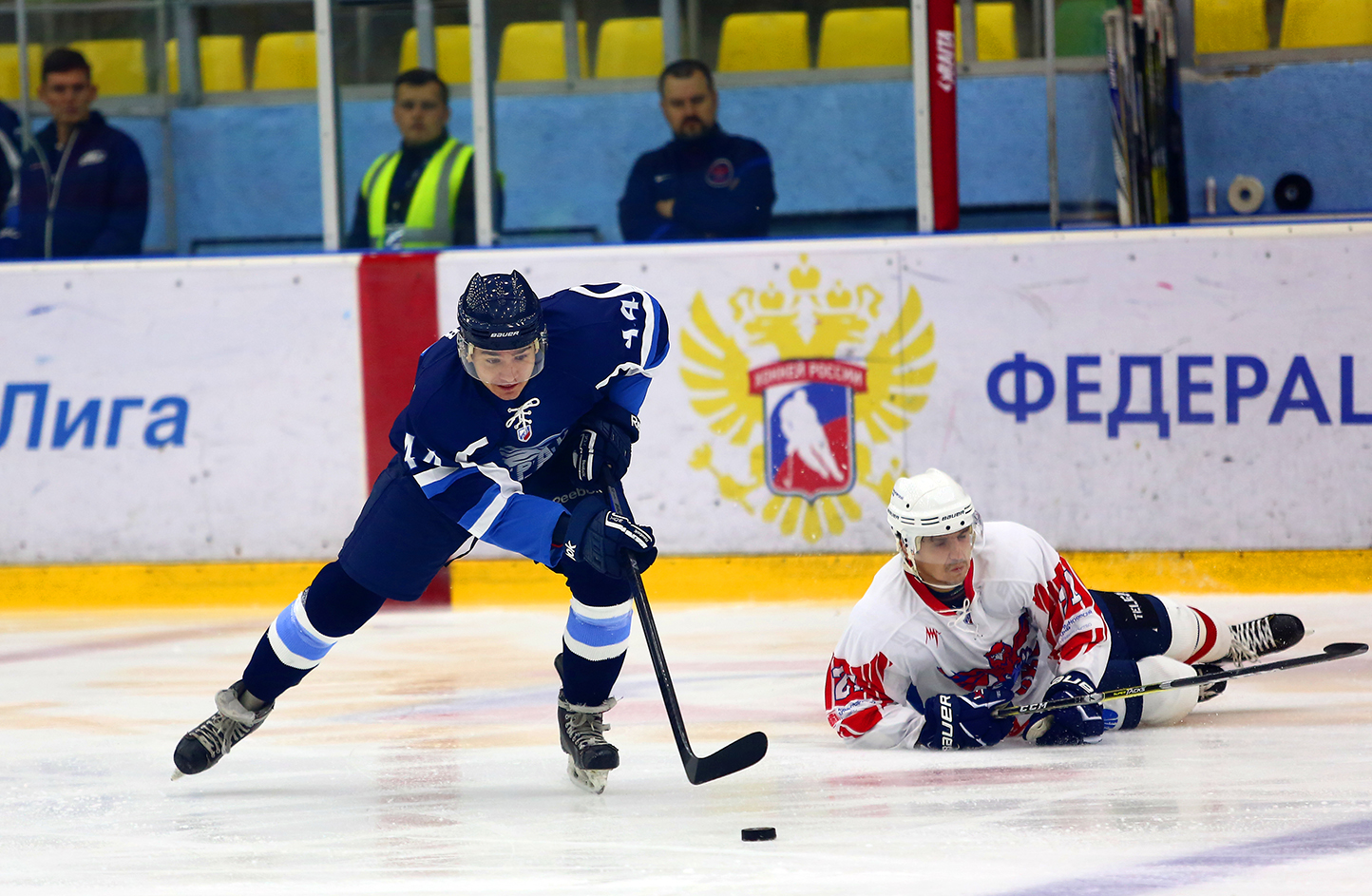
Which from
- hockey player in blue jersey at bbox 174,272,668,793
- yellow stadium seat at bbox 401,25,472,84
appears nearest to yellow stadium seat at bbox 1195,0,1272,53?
yellow stadium seat at bbox 401,25,472,84

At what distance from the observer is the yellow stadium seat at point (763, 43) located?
18.8 feet

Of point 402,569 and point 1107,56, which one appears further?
point 1107,56

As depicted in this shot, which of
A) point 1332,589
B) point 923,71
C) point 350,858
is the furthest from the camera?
point 923,71

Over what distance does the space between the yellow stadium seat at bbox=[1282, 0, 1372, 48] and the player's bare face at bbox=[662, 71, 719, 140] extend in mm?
2239

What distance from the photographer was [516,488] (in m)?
3.14

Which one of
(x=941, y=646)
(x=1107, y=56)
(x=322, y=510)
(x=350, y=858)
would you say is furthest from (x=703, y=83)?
(x=350, y=858)

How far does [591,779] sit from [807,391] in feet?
8.08

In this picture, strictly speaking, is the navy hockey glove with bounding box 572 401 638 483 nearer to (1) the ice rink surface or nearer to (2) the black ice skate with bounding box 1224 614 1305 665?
(1) the ice rink surface

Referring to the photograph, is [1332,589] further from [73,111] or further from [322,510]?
[73,111]

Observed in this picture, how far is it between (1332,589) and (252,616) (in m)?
3.37

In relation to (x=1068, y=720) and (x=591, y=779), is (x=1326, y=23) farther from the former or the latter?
(x=591, y=779)

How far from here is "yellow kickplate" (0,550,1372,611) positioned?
522 cm

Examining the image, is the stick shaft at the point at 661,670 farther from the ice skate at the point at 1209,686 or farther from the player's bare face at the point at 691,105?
the player's bare face at the point at 691,105

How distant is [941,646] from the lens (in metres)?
3.41
